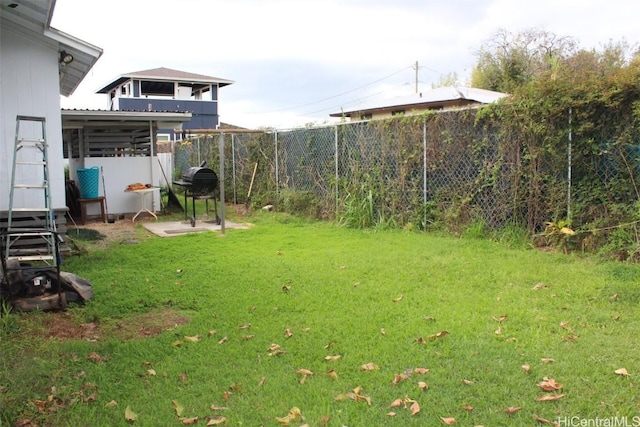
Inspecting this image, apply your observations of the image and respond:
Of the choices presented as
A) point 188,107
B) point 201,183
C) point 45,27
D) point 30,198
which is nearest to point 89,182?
point 201,183

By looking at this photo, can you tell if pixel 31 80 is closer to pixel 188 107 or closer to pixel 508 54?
pixel 508 54

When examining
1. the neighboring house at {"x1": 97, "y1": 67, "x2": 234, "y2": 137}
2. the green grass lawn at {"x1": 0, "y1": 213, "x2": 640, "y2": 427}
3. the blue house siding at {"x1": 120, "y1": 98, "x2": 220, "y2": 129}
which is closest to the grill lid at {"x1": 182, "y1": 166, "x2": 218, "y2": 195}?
the green grass lawn at {"x1": 0, "y1": 213, "x2": 640, "y2": 427}

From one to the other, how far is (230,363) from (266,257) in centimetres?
346

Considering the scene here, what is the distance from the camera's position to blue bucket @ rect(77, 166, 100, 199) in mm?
10779

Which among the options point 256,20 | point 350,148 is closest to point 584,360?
point 350,148

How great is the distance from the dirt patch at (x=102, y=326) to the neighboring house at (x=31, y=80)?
3.03 metres

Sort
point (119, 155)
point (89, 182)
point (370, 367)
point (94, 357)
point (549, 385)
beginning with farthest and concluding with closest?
point (119, 155) → point (89, 182) → point (94, 357) → point (370, 367) → point (549, 385)

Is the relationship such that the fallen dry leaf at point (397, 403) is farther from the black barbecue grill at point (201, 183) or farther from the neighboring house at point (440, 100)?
the neighboring house at point (440, 100)

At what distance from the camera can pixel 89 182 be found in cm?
1083

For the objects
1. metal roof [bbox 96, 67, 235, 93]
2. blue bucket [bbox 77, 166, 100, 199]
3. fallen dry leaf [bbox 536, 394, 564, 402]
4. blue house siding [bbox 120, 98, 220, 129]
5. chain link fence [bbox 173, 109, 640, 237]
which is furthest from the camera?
metal roof [bbox 96, 67, 235, 93]

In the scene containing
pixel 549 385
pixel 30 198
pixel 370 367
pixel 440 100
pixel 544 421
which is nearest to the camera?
pixel 544 421

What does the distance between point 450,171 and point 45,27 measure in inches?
234

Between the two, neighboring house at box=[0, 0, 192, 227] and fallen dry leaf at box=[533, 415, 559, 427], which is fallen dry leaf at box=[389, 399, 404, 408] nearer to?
fallen dry leaf at box=[533, 415, 559, 427]

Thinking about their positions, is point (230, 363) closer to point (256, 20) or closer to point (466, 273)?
point (466, 273)
